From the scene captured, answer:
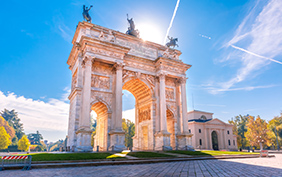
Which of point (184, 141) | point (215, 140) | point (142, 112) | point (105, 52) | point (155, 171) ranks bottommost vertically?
point (215, 140)

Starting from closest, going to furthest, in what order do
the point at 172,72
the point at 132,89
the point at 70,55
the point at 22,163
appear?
the point at 22,163 → the point at 70,55 → the point at 172,72 → the point at 132,89

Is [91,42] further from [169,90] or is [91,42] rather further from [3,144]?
[3,144]

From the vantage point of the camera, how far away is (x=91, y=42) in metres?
24.3

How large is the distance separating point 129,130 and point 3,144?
42.9 meters

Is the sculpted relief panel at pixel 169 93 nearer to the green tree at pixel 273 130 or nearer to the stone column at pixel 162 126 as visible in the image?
the stone column at pixel 162 126

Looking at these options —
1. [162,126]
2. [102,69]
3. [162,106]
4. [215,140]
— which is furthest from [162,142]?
[215,140]

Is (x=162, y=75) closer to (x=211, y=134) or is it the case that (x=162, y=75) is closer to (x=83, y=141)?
(x=83, y=141)

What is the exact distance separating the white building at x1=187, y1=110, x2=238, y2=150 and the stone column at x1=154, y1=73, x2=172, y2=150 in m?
30.5

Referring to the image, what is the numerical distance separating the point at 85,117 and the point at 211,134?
46113 millimetres

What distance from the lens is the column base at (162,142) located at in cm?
2578

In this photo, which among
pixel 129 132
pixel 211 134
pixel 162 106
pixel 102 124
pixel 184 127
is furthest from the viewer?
pixel 129 132

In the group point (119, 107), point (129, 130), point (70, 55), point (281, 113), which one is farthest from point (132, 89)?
point (281, 113)

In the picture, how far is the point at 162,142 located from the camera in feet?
86.2

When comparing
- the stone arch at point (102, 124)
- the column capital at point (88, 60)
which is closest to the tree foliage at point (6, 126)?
the stone arch at point (102, 124)
